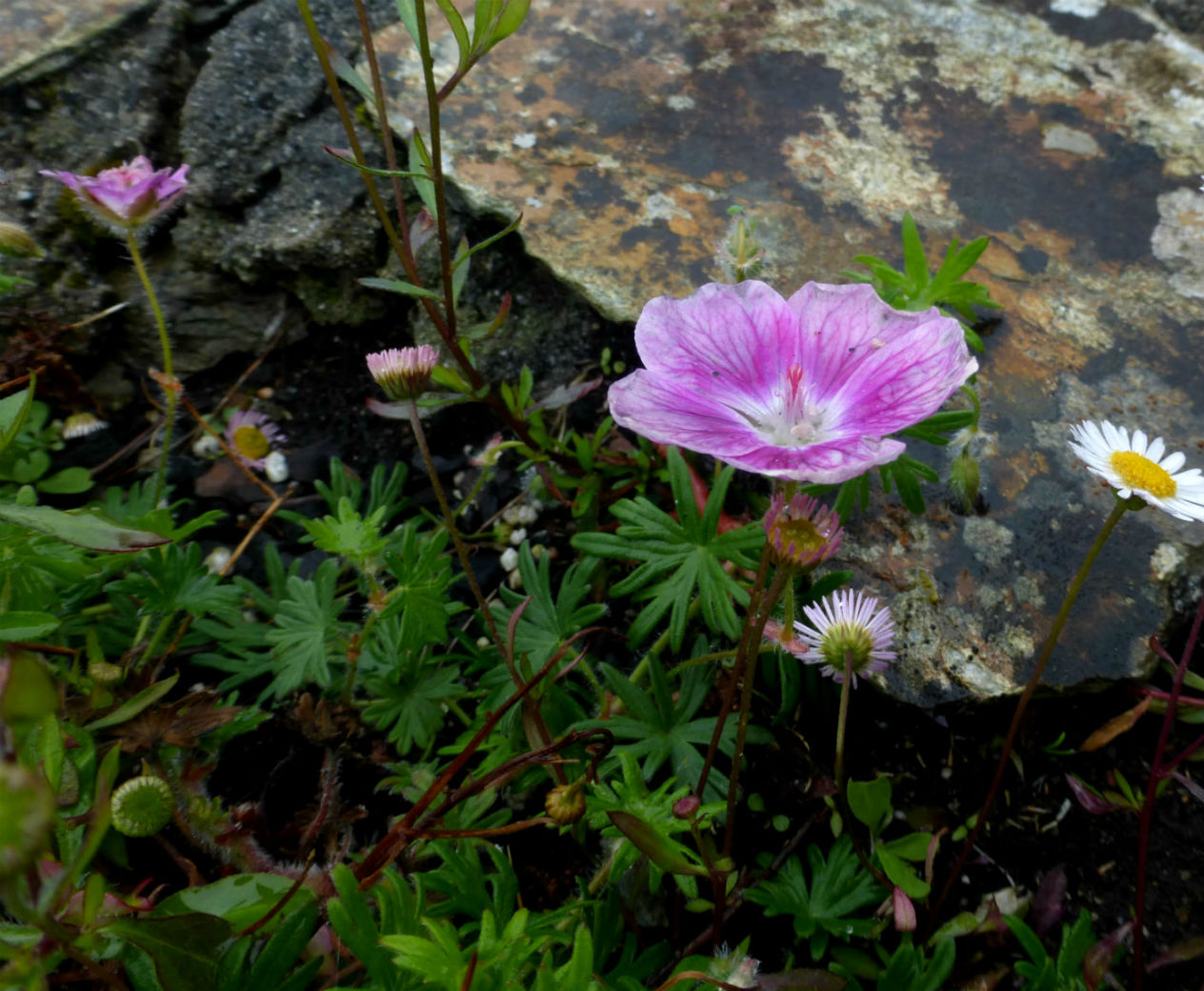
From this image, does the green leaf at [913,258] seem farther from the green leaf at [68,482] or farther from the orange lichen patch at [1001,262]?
the green leaf at [68,482]

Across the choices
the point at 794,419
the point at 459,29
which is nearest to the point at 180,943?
the point at 794,419

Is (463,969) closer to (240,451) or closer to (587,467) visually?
(587,467)

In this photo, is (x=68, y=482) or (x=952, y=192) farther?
(x=952, y=192)

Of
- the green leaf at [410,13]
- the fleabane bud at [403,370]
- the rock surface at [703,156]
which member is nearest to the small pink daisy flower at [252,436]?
the rock surface at [703,156]

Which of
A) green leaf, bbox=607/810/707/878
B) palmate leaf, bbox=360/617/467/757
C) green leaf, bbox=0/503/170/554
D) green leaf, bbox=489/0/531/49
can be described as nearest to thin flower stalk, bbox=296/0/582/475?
green leaf, bbox=489/0/531/49

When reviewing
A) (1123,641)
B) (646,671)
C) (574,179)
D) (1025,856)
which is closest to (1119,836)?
(1025,856)

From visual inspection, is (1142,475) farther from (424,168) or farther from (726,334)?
(424,168)

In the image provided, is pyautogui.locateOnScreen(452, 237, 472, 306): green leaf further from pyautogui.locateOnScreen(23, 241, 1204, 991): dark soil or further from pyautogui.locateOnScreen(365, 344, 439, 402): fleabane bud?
pyautogui.locateOnScreen(23, 241, 1204, 991): dark soil
